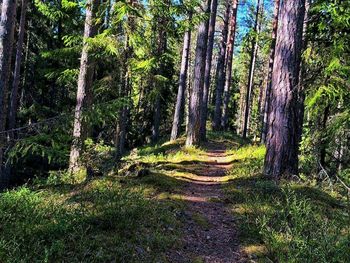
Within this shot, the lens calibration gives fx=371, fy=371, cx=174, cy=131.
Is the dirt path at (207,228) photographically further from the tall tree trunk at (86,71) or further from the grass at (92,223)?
the tall tree trunk at (86,71)

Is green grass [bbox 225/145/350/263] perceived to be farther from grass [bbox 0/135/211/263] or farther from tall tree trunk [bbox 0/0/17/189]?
tall tree trunk [bbox 0/0/17/189]

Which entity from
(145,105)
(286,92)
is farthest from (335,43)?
(145,105)

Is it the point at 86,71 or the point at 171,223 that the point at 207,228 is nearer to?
the point at 171,223

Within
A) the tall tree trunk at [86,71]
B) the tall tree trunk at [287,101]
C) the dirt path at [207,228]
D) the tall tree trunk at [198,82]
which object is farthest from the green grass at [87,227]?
the tall tree trunk at [198,82]

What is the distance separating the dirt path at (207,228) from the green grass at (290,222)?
0.20 metres

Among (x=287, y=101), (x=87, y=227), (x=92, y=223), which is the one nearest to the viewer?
(x=87, y=227)

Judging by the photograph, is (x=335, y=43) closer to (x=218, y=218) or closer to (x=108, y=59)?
(x=218, y=218)

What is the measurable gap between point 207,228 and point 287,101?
4050mm

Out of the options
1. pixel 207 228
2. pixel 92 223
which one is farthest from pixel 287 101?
pixel 92 223

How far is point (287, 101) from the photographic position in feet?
29.0

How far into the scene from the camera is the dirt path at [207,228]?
5.42 meters

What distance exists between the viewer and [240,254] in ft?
18.2

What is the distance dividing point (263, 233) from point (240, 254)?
18.7 inches

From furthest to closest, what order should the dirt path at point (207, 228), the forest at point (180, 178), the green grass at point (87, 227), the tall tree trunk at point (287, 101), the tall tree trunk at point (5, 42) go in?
1. the tall tree trunk at point (287, 101)
2. the tall tree trunk at point (5, 42)
3. the dirt path at point (207, 228)
4. the forest at point (180, 178)
5. the green grass at point (87, 227)
